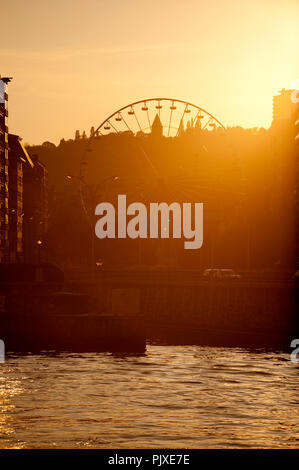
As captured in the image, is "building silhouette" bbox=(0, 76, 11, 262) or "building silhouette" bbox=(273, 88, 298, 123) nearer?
"building silhouette" bbox=(0, 76, 11, 262)

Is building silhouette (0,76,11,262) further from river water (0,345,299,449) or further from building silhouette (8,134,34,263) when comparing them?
river water (0,345,299,449)

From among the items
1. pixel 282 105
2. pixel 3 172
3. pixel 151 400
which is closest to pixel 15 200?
pixel 3 172

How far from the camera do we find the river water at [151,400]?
45125 mm

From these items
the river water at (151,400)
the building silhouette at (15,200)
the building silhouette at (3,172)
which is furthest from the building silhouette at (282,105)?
the river water at (151,400)

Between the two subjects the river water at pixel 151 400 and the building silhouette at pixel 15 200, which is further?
the building silhouette at pixel 15 200

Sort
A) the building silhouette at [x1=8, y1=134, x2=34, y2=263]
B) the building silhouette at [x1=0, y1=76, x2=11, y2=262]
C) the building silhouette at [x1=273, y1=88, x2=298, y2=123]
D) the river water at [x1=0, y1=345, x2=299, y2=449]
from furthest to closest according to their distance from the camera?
1. the building silhouette at [x1=273, y1=88, x2=298, y2=123]
2. the building silhouette at [x1=8, y1=134, x2=34, y2=263]
3. the building silhouette at [x1=0, y1=76, x2=11, y2=262]
4. the river water at [x1=0, y1=345, x2=299, y2=449]

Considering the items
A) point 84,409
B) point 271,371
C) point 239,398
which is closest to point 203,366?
point 271,371

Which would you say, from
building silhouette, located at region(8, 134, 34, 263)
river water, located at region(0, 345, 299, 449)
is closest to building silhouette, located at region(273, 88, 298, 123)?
building silhouette, located at region(8, 134, 34, 263)

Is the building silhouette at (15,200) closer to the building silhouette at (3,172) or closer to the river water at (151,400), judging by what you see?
the building silhouette at (3,172)

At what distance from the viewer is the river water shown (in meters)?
45.1

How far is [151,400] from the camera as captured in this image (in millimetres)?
59250

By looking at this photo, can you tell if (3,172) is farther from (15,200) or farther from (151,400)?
(151,400)

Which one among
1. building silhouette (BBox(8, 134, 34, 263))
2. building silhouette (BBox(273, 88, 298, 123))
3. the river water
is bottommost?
the river water
